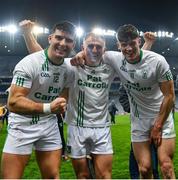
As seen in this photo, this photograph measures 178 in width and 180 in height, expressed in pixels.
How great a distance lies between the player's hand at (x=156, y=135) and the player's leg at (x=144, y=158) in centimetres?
17

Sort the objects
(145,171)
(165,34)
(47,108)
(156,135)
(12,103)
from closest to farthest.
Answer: (47,108), (12,103), (156,135), (145,171), (165,34)

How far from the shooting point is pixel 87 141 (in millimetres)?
3879

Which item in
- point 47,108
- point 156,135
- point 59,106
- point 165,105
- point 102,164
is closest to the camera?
point 59,106

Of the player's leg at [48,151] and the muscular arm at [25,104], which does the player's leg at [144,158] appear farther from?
the muscular arm at [25,104]

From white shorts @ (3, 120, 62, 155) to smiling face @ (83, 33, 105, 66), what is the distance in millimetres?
812

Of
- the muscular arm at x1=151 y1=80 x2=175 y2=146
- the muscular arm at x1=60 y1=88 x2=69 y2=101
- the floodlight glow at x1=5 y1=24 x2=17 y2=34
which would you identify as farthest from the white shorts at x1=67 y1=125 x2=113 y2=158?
the floodlight glow at x1=5 y1=24 x2=17 y2=34

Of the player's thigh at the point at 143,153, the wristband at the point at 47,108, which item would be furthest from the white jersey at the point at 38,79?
the player's thigh at the point at 143,153

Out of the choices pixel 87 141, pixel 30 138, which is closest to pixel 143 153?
pixel 87 141

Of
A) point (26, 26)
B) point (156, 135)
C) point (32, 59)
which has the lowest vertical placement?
point (156, 135)

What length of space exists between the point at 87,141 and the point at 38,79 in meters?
0.89

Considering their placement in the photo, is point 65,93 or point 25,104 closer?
point 25,104

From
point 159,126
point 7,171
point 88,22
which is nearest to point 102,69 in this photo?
point 159,126

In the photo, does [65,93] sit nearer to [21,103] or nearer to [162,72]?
[21,103]

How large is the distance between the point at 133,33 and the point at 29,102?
1.41 metres
